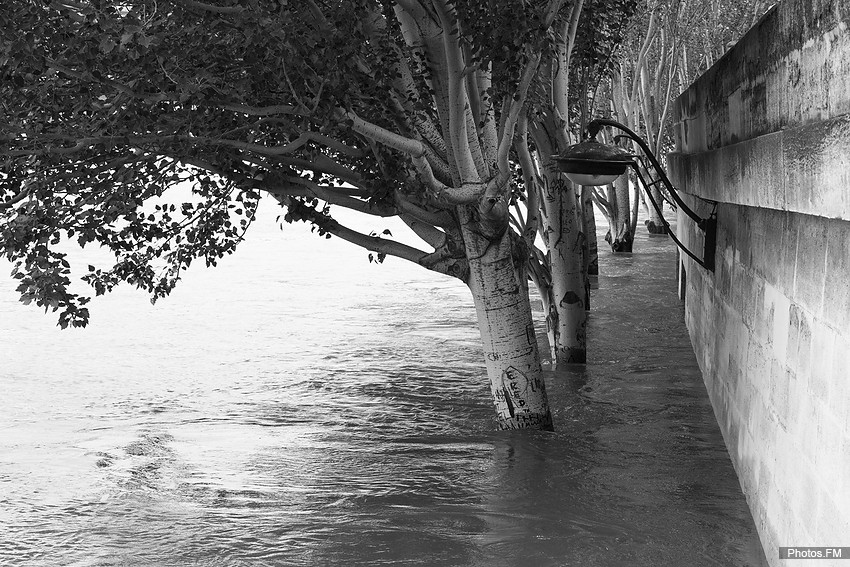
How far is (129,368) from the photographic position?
16.0m

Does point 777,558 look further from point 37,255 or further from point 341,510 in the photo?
point 37,255

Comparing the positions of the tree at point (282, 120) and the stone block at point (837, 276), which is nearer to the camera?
the stone block at point (837, 276)

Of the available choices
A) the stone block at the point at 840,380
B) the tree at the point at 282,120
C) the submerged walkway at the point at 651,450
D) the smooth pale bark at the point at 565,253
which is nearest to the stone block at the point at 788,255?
the stone block at the point at 840,380

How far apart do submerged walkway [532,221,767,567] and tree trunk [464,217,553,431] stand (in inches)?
29.3

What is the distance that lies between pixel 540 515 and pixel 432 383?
18.9 ft

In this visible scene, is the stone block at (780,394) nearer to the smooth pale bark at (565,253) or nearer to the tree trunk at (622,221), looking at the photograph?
the smooth pale bark at (565,253)

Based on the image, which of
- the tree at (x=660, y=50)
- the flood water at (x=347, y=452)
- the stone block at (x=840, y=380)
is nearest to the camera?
the stone block at (x=840, y=380)

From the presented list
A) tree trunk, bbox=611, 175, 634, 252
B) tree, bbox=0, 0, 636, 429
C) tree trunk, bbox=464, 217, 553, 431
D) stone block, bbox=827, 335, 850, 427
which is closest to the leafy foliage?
tree, bbox=0, 0, 636, 429

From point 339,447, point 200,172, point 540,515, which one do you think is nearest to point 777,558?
point 540,515

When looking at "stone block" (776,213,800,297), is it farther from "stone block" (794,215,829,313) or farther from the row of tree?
the row of tree

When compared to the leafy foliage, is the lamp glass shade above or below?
below

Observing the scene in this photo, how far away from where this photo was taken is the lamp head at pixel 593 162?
30.3ft

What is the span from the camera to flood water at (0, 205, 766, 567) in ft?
26.2

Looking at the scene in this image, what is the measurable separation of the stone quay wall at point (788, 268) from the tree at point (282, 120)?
1872 millimetres
